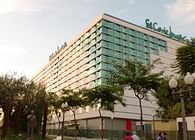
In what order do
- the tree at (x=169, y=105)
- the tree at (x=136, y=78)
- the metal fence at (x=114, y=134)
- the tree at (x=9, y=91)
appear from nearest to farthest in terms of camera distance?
the tree at (x=136, y=78), the metal fence at (x=114, y=134), the tree at (x=9, y=91), the tree at (x=169, y=105)

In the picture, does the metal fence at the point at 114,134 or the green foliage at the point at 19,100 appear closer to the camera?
the metal fence at the point at 114,134

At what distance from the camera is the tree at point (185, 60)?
28891 mm

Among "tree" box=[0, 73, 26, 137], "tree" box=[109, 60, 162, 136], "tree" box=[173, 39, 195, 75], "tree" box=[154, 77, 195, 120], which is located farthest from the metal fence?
"tree" box=[0, 73, 26, 137]

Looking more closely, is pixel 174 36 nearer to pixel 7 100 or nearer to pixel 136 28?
pixel 136 28

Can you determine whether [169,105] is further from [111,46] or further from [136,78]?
[136,78]

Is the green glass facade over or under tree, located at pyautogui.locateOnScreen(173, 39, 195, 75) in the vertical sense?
over

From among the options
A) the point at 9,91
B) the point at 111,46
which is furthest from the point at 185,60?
the point at 111,46

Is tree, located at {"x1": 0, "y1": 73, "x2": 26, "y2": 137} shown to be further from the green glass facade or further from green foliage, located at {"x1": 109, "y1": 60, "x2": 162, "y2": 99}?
the green glass facade

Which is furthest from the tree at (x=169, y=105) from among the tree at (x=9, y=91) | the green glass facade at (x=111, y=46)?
the tree at (x=9, y=91)

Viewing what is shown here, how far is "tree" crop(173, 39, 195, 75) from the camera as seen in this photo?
28891mm

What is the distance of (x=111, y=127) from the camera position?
67000mm

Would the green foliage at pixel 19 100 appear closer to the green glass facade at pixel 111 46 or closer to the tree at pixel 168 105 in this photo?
the tree at pixel 168 105

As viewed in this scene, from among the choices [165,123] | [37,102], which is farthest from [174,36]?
[37,102]

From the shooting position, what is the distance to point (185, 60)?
29.2 m
